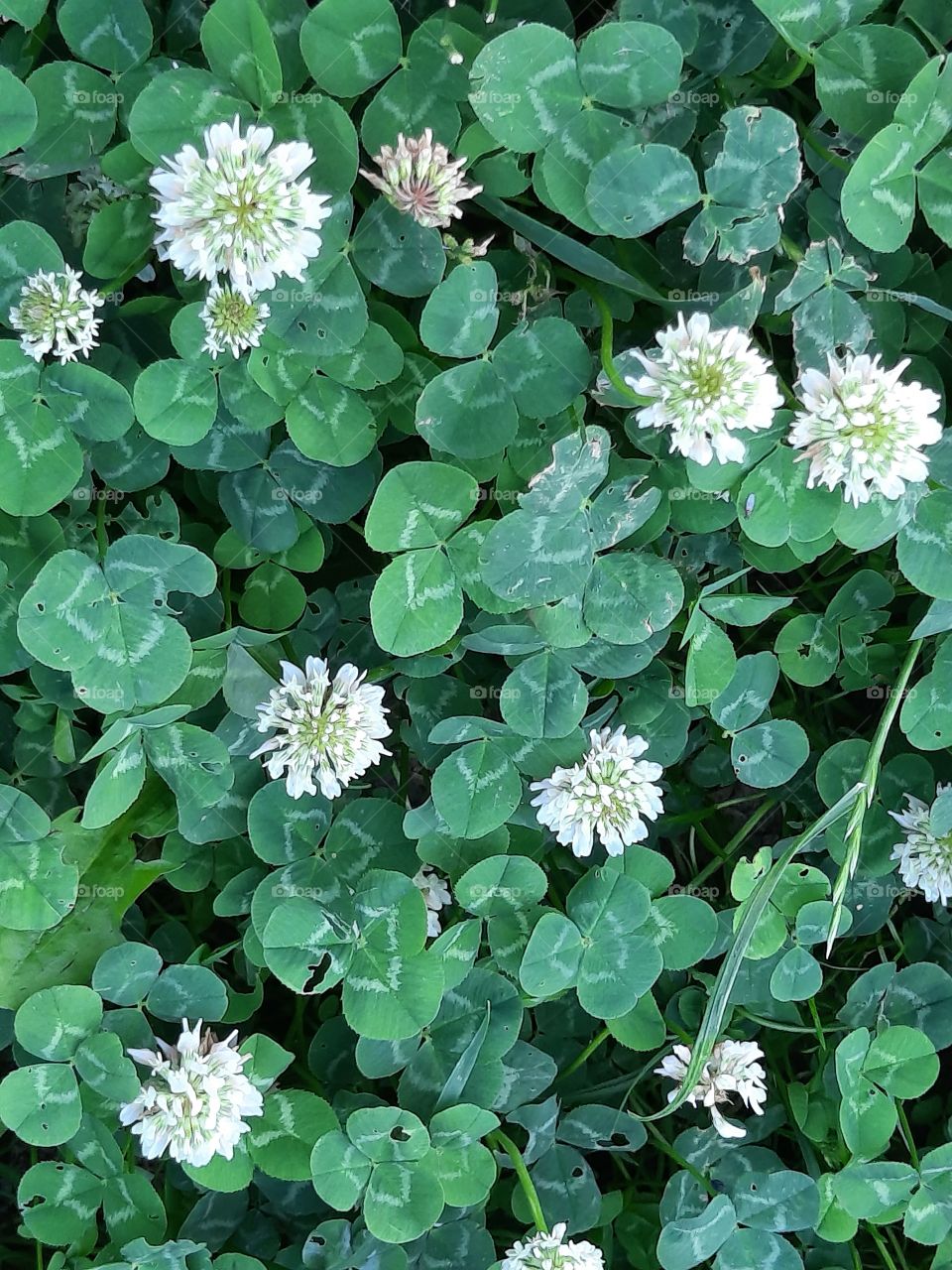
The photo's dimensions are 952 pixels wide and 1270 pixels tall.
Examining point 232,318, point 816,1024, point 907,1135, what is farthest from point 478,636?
point 907,1135

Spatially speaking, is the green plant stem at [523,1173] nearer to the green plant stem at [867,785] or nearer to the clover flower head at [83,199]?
the green plant stem at [867,785]

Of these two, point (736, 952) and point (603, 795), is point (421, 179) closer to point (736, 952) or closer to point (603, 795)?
point (603, 795)

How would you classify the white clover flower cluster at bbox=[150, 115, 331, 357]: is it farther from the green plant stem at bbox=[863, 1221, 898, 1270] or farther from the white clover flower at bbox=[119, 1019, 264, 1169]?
the green plant stem at bbox=[863, 1221, 898, 1270]

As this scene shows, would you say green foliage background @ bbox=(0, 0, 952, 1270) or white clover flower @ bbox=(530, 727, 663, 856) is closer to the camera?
green foliage background @ bbox=(0, 0, 952, 1270)

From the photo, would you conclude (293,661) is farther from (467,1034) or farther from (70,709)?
(467,1034)

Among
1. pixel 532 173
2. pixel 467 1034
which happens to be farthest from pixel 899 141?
pixel 467 1034

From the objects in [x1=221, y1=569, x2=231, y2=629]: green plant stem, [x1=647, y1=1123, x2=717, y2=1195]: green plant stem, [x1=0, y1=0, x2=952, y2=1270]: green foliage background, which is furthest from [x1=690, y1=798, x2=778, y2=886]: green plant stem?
[x1=221, y1=569, x2=231, y2=629]: green plant stem
